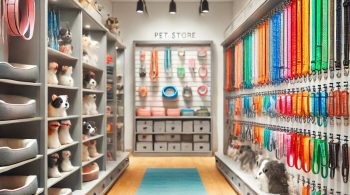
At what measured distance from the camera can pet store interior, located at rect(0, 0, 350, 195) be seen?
10.4 feet

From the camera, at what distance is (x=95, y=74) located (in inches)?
227

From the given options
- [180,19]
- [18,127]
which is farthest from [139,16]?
[18,127]

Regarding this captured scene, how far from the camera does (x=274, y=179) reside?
159 inches

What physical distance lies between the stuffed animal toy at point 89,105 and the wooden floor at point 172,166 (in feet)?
3.69

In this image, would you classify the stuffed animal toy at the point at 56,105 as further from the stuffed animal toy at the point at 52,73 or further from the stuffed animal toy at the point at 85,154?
the stuffed animal toy at the point at 85,154

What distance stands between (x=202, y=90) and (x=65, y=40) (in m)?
5.20

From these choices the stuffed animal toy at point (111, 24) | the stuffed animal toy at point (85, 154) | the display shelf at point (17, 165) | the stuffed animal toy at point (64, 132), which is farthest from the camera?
the stuffed animal toy at point (111, 24)

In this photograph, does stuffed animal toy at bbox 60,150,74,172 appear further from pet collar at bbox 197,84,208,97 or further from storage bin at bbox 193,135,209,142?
pet collar at bbox 197,84,208,97

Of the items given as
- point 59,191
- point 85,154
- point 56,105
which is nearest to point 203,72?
point 85,154

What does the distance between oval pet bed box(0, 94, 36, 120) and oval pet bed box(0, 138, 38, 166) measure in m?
0.21

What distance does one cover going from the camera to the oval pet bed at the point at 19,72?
2773 millimetres

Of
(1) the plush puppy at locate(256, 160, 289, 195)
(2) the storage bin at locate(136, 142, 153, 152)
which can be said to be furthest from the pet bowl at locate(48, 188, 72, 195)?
(2) the storage bin at locate(136, 142, 153, 152)

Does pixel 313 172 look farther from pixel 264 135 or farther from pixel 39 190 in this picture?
pixel 39 190

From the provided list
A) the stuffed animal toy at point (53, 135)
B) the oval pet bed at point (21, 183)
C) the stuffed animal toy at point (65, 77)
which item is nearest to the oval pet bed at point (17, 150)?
the oval pet bed at point (21, 183)
